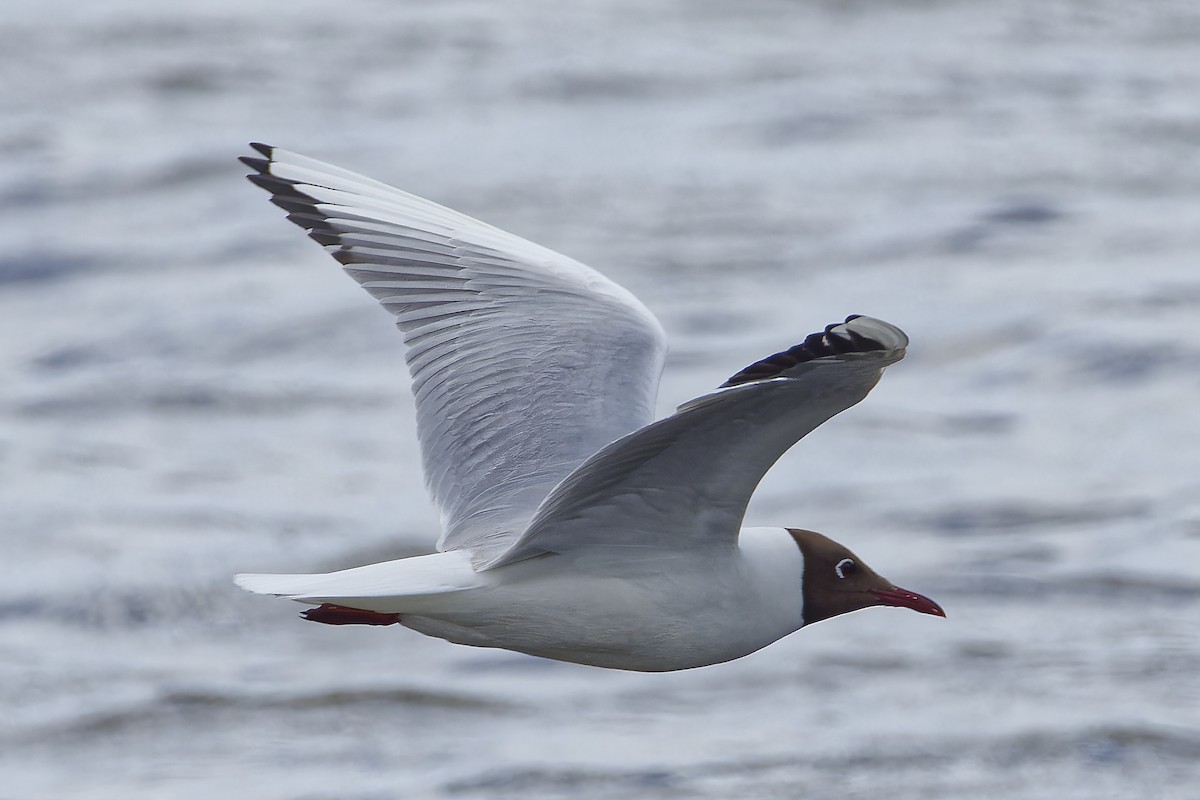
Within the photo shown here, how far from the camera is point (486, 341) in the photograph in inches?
233

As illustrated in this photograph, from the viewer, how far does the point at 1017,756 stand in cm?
1112

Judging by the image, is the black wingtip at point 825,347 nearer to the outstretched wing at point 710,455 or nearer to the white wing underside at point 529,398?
the outstretched wing at point 710,455

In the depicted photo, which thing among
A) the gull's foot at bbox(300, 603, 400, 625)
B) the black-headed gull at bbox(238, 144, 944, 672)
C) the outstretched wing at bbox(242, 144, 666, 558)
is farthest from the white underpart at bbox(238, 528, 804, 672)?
the gull's foot at bbox(300, 603, 400, 625)

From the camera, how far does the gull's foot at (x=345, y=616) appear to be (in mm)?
5578

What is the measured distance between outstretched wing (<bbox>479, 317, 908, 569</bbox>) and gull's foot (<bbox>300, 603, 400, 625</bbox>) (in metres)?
0.55

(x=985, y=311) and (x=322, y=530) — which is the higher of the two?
(x=985, y=311)

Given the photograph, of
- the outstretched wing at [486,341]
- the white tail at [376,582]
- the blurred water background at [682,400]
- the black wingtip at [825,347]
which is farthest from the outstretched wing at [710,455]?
the blurred water background at [682,400]

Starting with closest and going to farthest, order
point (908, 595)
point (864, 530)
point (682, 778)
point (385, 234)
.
A: point (908, 595) → point (385, 234) → point (682, 778) → point (864, 530)

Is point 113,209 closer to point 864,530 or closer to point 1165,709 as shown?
point 864,530

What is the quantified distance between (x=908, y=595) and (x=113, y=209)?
39.2 feet

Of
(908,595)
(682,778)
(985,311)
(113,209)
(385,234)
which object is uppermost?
(113,209)

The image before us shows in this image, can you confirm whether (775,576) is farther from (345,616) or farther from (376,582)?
(345,616)

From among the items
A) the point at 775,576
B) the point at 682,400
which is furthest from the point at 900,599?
the point at 682,400

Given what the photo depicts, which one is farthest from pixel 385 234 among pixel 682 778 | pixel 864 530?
pixel 864 530
